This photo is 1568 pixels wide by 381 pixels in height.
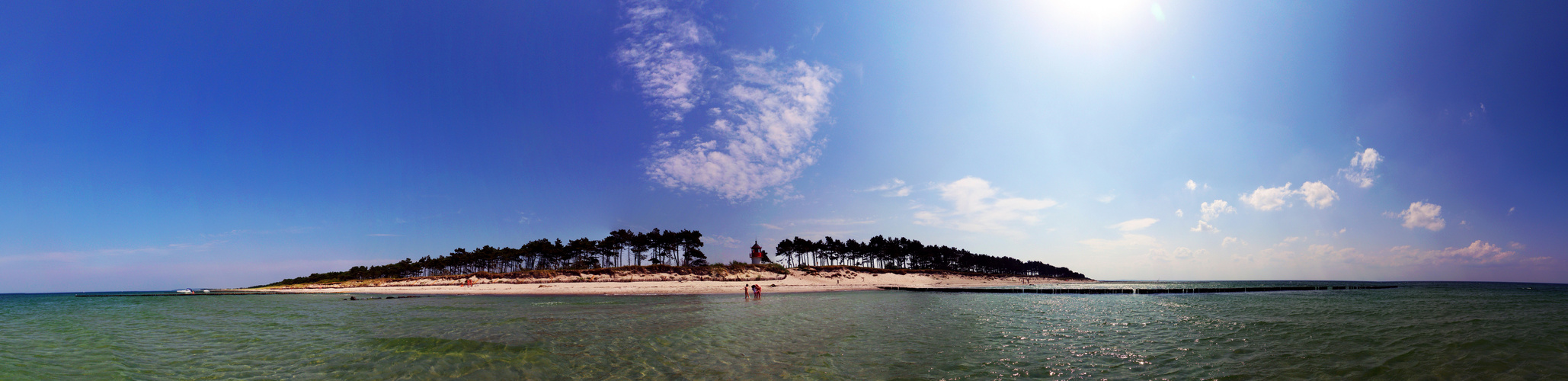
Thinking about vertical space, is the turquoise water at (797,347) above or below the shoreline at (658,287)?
above

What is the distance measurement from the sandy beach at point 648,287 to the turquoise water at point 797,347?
32.3 m

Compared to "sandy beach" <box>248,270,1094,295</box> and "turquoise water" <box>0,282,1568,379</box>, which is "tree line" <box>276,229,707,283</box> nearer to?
"sandy beach" <box>248,270,1094,295</box>

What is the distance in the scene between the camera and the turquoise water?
1371cm

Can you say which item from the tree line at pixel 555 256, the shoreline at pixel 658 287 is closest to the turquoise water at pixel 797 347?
the shoreline at pixel 658 287

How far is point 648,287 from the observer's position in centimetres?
6975

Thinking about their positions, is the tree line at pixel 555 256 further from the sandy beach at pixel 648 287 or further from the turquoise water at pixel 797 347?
the turquoise water at pixel 797 347

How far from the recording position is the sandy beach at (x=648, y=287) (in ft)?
207

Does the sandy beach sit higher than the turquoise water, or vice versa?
the turquoise water

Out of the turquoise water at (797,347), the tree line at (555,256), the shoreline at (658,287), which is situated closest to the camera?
the turquoise water at (797,347)

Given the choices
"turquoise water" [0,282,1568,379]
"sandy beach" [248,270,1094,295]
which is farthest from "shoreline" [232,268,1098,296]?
"turquoise water" [0,282,1568,379]

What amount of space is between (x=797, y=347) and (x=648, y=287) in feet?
183

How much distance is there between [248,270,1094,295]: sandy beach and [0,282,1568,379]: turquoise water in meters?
32.3

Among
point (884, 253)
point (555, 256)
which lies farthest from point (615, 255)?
point (884, 253)

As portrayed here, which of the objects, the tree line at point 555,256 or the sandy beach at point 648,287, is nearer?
the sandy beach at point 648,287
